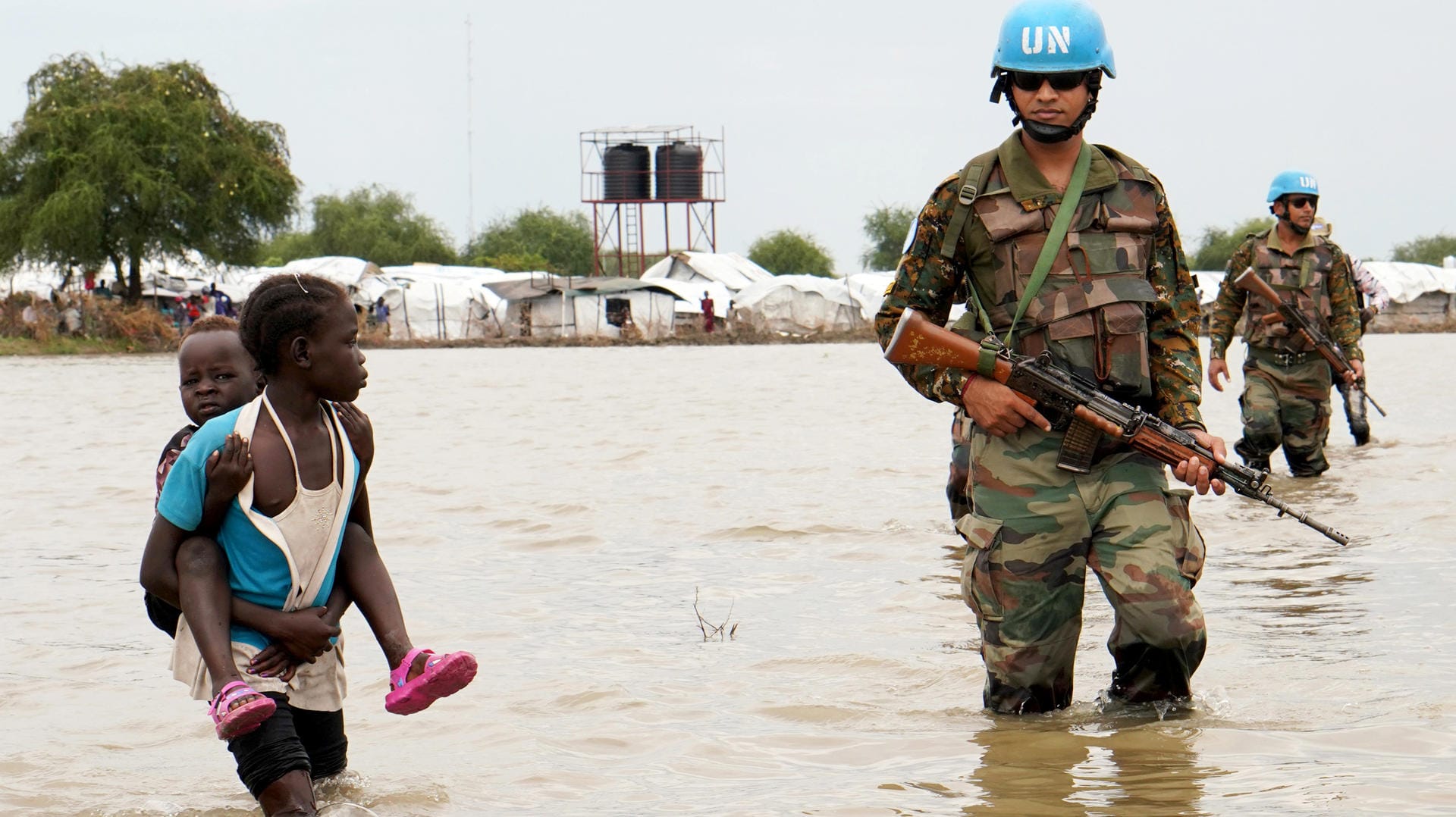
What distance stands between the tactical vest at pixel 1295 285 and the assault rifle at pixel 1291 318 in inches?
2.8

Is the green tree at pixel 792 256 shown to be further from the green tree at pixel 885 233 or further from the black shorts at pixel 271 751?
the black shorts at pixel 271 751

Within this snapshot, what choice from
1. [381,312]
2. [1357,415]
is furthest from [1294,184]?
[381,312]

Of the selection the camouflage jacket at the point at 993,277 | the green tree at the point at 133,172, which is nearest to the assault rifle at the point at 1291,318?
the camouflage jacket at the point at 993,277

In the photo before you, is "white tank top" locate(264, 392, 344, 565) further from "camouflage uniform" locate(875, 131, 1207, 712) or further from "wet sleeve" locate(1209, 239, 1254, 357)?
"wet sleeve" locate(1209, 239, 1254, 357)

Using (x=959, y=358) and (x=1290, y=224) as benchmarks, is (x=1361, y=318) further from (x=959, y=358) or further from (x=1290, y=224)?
(x=959, y=358)

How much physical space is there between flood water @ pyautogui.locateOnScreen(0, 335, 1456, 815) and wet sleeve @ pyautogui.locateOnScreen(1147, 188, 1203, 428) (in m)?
0.83

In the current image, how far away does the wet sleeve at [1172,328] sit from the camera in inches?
171

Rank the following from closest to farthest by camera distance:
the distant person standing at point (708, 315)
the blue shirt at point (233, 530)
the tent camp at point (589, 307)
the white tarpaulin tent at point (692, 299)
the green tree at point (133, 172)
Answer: the blue shirt at point (233, 530) → the green tree at point (133, 172) → the distant person standing at point (708, 315) → the tent camp at point (589, 307) → the white tarpaulin tent at point (692, 299)

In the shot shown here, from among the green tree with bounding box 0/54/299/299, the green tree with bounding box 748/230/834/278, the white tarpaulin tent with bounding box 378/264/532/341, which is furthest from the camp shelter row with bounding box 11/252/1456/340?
the green tree with bounding box 748/230/834/278

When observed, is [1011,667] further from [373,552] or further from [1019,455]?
[373,552]

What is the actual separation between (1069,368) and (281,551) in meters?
1.96

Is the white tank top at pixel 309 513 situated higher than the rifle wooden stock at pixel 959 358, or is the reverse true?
the rifle wooden stock at pixel 959 358

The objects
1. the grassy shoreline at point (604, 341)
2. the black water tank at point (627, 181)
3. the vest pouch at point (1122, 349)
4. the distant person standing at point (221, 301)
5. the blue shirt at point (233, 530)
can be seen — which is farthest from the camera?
the black water tank at point (627, 181)

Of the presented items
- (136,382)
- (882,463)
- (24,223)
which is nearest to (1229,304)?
(882,463)
